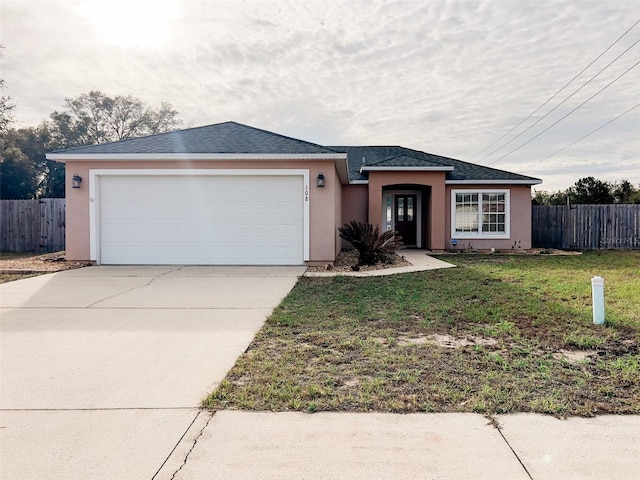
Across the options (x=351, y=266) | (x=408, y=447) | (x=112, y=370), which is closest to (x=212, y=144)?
(x=351, y=266)

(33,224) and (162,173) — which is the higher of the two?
(162,173)

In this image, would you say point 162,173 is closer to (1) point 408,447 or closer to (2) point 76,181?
(2) point 76,181

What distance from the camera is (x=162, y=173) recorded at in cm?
1125

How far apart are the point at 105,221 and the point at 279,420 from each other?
417 inches

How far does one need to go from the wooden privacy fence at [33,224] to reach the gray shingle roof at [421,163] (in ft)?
38.2

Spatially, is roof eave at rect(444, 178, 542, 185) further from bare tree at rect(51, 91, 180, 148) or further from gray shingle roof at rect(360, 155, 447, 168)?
bare tree at rect(51, 91, 180, 148)

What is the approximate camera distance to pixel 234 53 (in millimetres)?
12070

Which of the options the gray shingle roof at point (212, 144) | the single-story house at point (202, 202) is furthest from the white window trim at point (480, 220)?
the gray shingle roof at point (212, 144)

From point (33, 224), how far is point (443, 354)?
17117 mm

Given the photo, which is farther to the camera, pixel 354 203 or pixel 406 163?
pixel 354 203

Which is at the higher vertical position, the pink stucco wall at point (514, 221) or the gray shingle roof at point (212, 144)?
the gray shingle roof at point (212, 144)

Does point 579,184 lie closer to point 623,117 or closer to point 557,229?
point 623,117

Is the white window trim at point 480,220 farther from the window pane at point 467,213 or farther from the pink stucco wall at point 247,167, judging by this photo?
the pink stucco wall at point 247,167

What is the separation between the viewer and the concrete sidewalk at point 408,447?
2.19 meters
